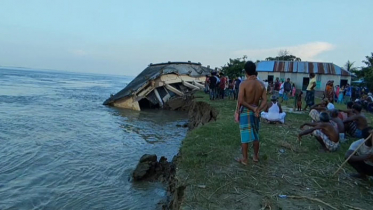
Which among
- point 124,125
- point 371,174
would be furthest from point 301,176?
point 124,125

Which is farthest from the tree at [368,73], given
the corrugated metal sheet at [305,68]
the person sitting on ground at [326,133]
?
the person sitting on ground at [326,133]

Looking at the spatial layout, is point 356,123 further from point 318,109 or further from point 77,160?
point 77,160

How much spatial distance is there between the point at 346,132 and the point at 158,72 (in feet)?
52.1

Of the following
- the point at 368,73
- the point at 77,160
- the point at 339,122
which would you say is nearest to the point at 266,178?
the point at 339,122

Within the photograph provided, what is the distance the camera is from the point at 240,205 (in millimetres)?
3609

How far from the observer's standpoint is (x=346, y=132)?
8.08 m

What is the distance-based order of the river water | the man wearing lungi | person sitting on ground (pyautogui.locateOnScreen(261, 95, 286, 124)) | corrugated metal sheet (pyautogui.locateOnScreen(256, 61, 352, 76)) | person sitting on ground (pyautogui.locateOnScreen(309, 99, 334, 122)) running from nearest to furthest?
the river water
person sitting on ground (pyautogui.locateOnScreen(309, 99, 334, 122))
person sitting on ground (pyautogui.locateOnScreen(261, 95, 286, 124))
the man wearing lungi
corrugated metal sheet (pyautogui.locateOnScreen(256, 61, 352, 76))

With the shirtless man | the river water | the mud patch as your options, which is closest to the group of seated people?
the shirtless man

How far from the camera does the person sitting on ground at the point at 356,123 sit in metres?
7.25

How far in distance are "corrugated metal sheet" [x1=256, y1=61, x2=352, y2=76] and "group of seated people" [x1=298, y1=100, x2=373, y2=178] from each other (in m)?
19.0

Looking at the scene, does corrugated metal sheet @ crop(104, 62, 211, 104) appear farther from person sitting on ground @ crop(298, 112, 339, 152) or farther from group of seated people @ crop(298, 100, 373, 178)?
person sitting on ground @ crop(298, 112, 339, 152)

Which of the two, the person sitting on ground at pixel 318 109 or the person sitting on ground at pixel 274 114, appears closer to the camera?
the person sitting on ground at pixel 318 109

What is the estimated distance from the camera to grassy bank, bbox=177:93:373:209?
3734mm

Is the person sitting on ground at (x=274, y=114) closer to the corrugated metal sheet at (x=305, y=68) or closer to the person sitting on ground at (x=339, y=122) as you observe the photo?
the person sitting on ground at (x=339, y=122)
